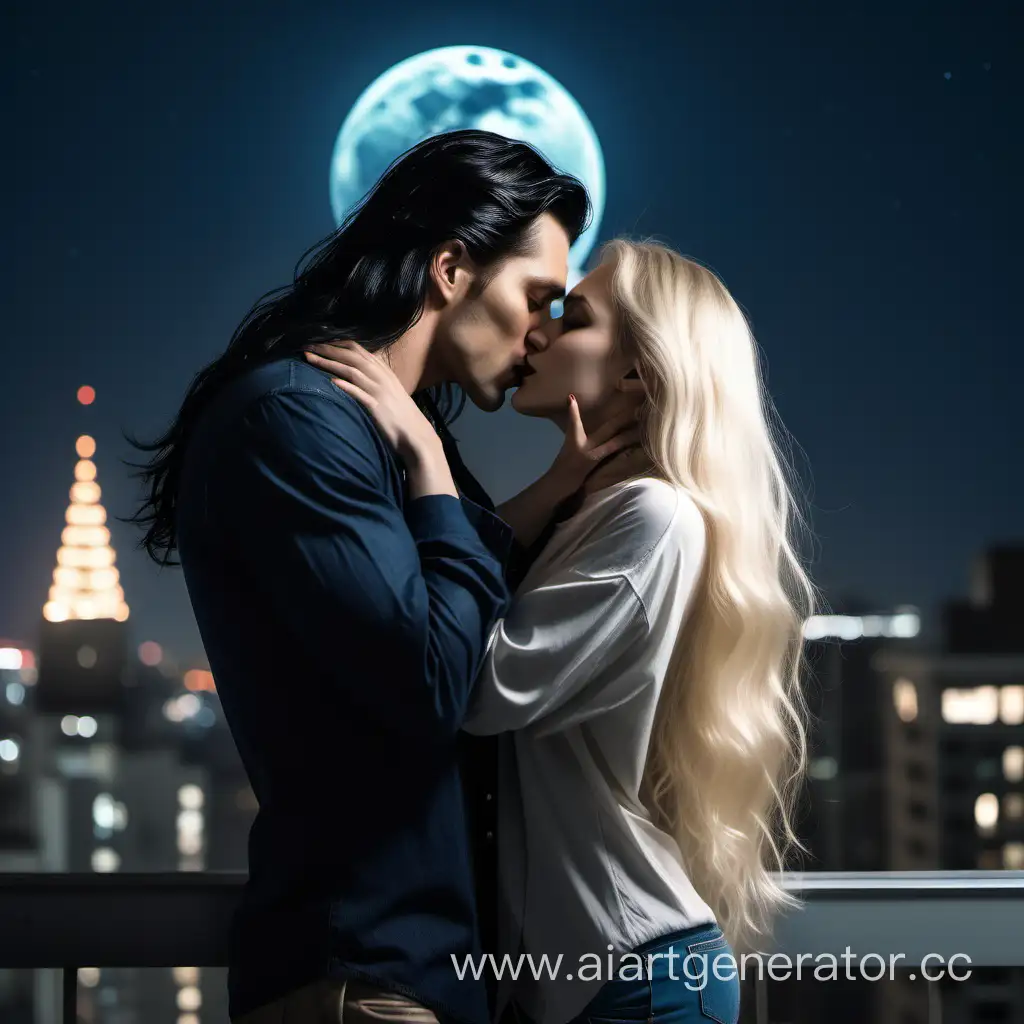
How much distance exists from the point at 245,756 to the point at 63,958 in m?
0.55

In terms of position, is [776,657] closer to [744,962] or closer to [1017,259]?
[744,962]

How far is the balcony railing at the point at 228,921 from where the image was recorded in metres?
1.46

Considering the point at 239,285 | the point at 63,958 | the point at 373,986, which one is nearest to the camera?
the point at 373,986

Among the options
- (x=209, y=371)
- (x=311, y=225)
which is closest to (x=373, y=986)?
(x=209, y=371)

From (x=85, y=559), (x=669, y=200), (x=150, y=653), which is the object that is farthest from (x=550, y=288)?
(x=150, y=653)

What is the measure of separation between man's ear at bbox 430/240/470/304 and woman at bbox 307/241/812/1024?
0.12 metres

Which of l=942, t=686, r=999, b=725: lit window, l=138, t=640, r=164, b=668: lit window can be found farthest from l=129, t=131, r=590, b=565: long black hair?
l=942, t=686, r=999, b=725: lit window

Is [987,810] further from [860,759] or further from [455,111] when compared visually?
[455,111]

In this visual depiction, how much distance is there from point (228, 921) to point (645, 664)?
70cm

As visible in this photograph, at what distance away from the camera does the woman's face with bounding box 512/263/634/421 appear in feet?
4.38

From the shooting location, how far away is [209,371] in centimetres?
129

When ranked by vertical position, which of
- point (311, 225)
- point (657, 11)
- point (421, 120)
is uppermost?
point (657, 11)

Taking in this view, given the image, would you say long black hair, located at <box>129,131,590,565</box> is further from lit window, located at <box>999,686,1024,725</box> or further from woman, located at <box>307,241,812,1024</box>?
lit window, located at <box>999,686,1024,725</box>

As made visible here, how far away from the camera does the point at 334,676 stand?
1.01 m
